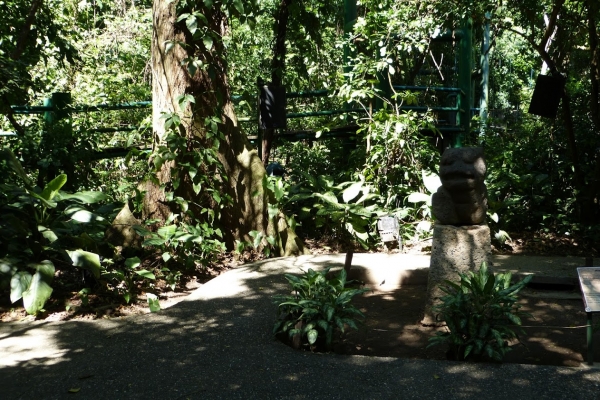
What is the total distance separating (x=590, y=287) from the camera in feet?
16.0

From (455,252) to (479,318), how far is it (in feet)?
3.31

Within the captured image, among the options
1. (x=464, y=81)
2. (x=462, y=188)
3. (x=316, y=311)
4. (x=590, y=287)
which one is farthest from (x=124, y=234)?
(x=464, y=81)

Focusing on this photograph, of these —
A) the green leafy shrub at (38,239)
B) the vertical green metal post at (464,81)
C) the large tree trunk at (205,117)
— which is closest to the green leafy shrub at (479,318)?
the green leafy shrub at (38,239)

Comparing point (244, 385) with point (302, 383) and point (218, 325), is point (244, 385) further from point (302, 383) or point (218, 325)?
point (218, 325)

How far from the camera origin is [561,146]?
10125mm

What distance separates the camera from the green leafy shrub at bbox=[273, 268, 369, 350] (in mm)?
4992

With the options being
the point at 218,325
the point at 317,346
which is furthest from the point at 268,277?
the point at 317,346

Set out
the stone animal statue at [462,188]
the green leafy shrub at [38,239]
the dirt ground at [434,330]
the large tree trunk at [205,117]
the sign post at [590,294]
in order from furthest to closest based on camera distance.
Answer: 1. the large tree trunk at [205,117]
2. the stone animal statue at [462,188]
3. the green leafy shrub at [38,239]
4. the dirt ground at [434,330]
5. the sign post at [590,294]

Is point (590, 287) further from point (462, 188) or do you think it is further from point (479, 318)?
point (462, 188)

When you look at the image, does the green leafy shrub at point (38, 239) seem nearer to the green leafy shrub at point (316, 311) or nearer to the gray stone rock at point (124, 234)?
the gray stone rock at point (124, 234)

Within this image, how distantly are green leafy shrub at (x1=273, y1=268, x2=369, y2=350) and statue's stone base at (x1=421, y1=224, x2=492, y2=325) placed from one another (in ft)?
2.73

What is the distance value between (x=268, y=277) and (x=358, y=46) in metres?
5.70

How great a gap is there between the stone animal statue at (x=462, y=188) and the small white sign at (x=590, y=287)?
101cm

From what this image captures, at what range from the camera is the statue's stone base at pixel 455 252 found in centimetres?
575
